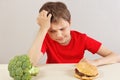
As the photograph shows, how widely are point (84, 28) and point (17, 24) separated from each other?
536mm

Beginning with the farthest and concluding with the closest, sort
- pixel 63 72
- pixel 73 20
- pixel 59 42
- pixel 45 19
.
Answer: pixel 73 20
pixel 59 42
pixel 45 19
pixel 63 72

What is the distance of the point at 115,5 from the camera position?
192 centimetres

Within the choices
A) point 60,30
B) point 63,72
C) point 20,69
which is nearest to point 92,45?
point 60,30

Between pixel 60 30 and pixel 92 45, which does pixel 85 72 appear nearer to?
pixel 60 30

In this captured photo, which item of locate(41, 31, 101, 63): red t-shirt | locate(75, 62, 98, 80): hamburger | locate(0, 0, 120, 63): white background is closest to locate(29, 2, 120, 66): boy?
locate(41, 31, 101, 63): red t-shirt

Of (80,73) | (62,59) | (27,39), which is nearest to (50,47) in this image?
(62,59)

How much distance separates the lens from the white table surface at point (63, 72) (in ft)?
3.24

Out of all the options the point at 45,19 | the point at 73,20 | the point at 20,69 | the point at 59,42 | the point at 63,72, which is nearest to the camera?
the point at 20,69

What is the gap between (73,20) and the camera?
194cm

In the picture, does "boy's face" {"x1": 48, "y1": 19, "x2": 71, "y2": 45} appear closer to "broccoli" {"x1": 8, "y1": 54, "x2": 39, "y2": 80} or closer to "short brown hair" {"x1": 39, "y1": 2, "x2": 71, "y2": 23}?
"short brown hair" {"x1": 39, "y1": 2, "x2": 71, "y2": 23}

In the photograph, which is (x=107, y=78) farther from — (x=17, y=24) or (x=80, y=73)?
(x=17, y=24)

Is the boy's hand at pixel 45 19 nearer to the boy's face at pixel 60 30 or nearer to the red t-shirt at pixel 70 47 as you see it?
the boy's face at pixel 60 30

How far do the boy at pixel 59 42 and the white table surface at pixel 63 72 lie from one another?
7 centimetres

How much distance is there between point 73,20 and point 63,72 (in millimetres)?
952
